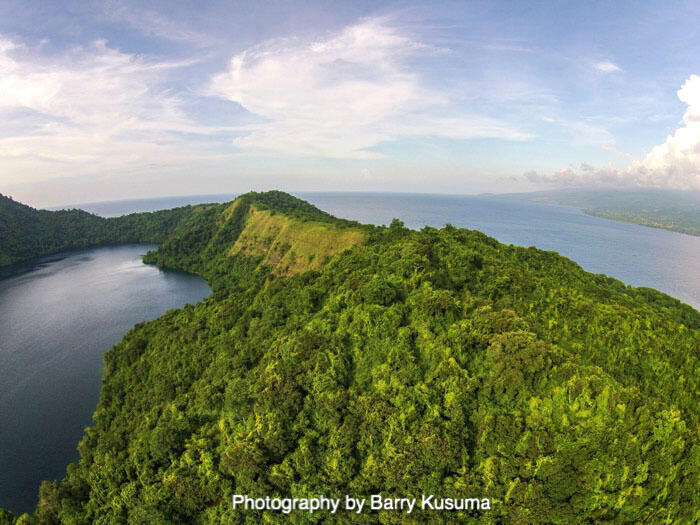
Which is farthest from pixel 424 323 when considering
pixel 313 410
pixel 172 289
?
pixel 172 289

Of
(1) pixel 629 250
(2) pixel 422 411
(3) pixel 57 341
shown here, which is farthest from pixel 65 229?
(1) pixel 629 250

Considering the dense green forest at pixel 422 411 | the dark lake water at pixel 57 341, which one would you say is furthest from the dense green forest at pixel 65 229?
the dense green forest at pixel 422 411

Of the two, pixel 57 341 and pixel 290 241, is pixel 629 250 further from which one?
pixel 57 341

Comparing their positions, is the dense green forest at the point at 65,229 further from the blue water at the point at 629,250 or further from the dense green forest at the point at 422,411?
the blue water at the point at 629,250

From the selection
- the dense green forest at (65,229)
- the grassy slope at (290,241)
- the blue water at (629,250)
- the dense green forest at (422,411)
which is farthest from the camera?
the dense green forest at (65,229)

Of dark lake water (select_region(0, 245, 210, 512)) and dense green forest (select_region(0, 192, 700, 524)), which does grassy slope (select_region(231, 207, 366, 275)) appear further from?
dense green forest (select_region(0, 192, 700, 524))

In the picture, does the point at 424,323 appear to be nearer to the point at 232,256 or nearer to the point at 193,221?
the point at 232,256
